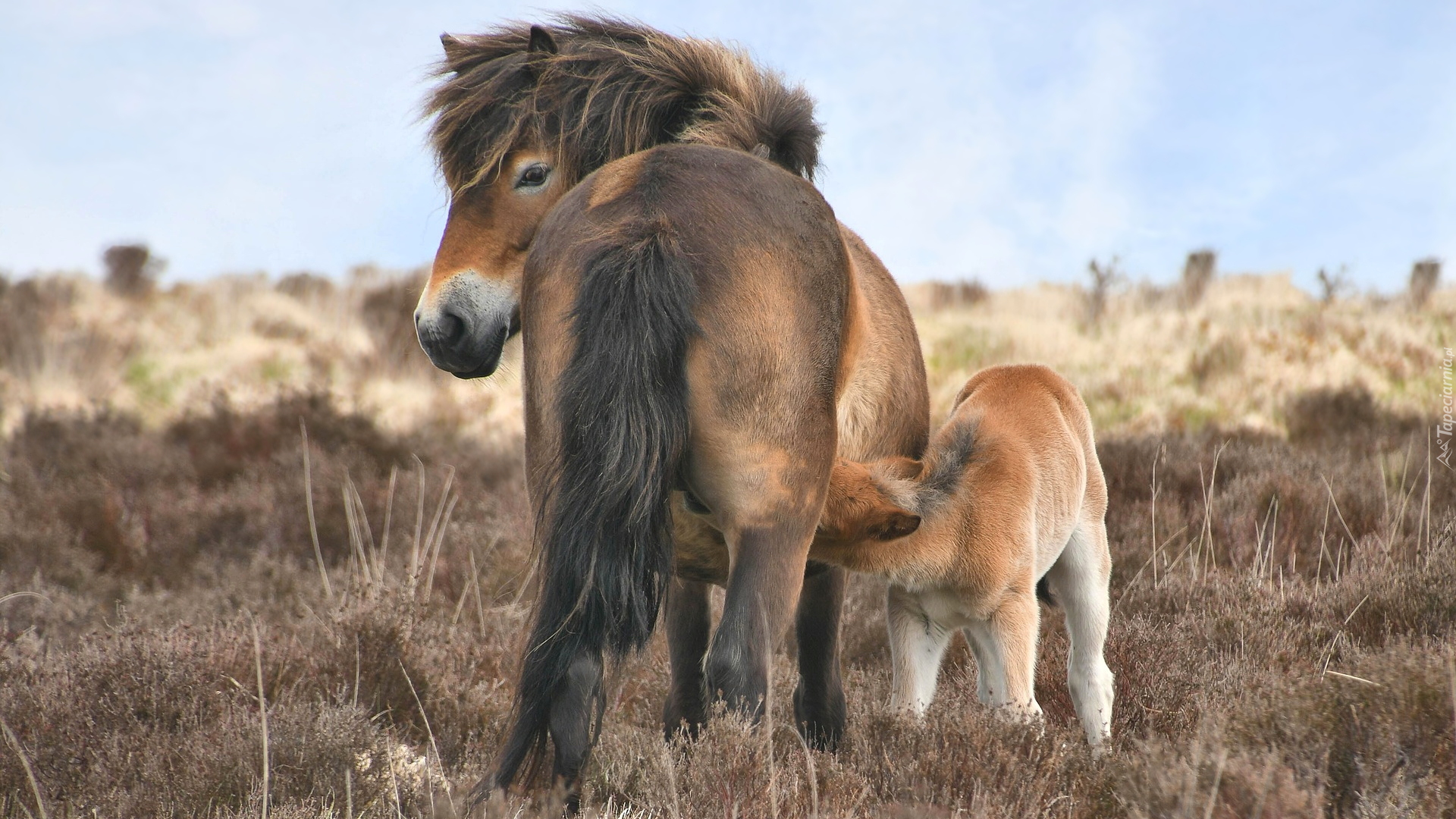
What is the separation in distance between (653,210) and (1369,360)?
1346 cm

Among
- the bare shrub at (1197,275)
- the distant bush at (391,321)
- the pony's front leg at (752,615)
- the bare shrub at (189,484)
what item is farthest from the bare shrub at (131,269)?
the pony's front leg at (752,615)

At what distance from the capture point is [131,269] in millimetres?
21219

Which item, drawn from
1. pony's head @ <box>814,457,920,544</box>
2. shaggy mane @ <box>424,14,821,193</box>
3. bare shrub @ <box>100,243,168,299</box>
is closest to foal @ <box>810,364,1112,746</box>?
pony's head @ <box>814,457,920,544</box>

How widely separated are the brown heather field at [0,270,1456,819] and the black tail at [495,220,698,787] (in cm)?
16

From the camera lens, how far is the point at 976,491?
3049 mm

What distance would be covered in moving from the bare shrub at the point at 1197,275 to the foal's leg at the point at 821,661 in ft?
58.9

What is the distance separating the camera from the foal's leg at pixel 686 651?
3.15 metres

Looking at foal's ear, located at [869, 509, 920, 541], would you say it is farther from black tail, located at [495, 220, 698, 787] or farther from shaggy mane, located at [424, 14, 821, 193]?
shaggy mane, located at [424, 14, 821, 193]

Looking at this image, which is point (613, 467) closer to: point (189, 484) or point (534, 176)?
point (534, 176)

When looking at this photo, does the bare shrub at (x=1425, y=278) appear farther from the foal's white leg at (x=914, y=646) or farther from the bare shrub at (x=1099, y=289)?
the foal's white leg at (x=914, y=646)

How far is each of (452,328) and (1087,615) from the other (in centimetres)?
231

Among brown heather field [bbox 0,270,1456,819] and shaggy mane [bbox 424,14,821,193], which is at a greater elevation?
shaggy mane [bbox 424,14,821,193]

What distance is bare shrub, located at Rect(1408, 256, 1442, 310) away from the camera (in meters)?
16.9

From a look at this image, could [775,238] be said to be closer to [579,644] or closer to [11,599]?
[579,644]
